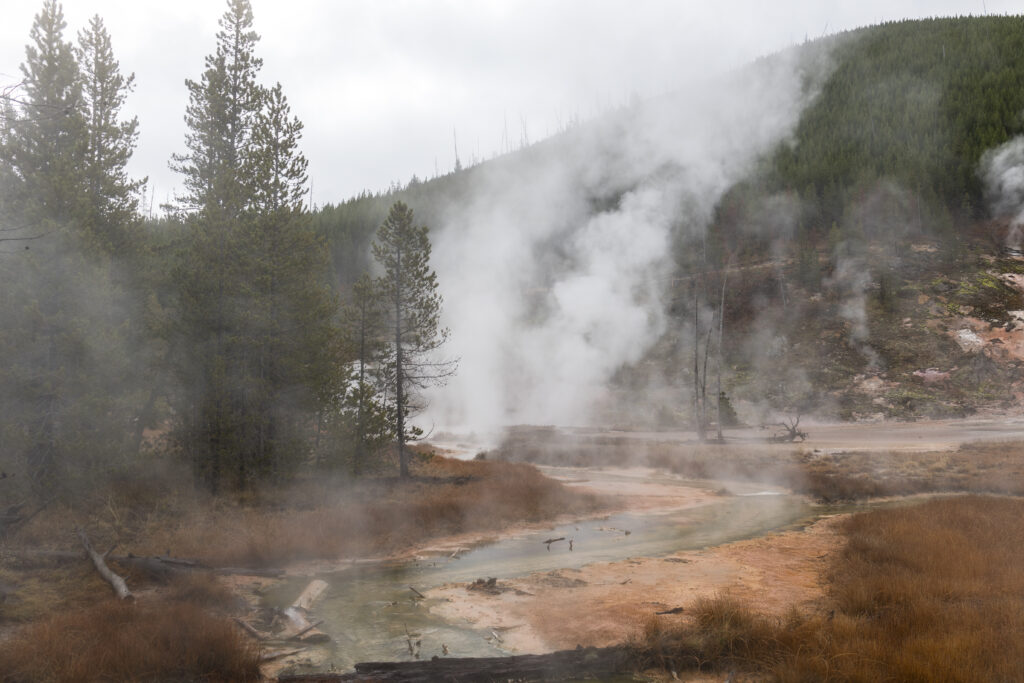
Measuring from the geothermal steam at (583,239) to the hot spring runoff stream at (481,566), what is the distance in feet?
86.9

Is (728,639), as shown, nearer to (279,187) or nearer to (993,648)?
(993,648)

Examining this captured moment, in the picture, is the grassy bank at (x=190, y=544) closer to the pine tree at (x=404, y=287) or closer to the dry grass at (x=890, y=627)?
the pine tree at (x=404, y=287)

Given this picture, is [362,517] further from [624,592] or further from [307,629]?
[624,592]

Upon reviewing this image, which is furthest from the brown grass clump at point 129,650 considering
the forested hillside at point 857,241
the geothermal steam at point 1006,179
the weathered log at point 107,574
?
the geothermal steam at point 1006,179

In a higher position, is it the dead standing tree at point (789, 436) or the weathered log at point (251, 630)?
the weathered log at point (251, 630)

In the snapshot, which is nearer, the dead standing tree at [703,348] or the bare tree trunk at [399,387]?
the bare tree trunk at [399,387]

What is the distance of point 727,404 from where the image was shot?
4038cm

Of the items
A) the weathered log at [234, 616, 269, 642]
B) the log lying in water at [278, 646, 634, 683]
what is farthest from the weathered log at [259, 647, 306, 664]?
the log lying in water at [278, 646, 634, 683]

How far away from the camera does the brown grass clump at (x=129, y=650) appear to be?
→ 295 inches

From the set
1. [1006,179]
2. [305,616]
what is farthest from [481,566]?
[1006,179]

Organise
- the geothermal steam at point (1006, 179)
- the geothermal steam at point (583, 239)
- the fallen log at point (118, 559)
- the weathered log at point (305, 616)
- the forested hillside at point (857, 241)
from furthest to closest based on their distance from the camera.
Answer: the geothermal steam at point (1006, 179), the geothermal steam at point (583, 239), the forested hillside at point (857, 241), the fallen log at point (118, 559), the weathered log at point (305, 616)

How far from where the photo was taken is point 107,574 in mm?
11242

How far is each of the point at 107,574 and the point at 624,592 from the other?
31.4ft

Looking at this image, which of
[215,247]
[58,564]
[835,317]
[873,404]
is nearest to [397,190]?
[835,317]
